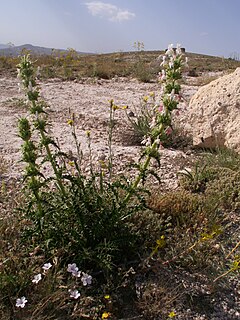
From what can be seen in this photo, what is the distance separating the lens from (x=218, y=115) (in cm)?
464

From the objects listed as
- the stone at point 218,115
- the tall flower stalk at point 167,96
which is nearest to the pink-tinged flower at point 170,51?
the tall flower stalk at point 167,96

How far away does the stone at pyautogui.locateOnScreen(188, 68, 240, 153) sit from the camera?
176 inches

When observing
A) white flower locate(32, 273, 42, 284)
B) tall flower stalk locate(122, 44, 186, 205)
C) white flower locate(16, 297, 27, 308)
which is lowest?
white flower locate(16, 297, 27, 308)

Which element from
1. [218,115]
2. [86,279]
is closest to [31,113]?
[86,279]

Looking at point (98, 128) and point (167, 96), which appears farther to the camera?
point (98, 128)

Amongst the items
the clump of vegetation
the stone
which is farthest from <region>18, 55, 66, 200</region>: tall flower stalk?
the stone

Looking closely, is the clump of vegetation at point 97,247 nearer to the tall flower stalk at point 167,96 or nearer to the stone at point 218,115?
the tall flower stalk at point 167,96

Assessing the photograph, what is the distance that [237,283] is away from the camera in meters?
2.53

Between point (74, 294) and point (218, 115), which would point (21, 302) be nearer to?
point (74, 294)

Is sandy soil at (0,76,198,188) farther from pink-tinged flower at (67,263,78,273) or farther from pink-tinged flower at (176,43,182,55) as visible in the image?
pink-tinged flower at (67,263,78,273)

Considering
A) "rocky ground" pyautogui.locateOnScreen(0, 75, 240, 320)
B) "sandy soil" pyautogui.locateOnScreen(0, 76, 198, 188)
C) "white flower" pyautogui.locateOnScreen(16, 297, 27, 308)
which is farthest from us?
"sandy soil" pyautogui.locateOnScreen(0, 76, 198, 188)

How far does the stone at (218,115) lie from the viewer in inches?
176

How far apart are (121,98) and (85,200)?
6.14 meters

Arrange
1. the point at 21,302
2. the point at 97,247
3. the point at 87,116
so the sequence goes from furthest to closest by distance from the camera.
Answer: the point at 87,116, the point at 97,247, the point at 21,302
